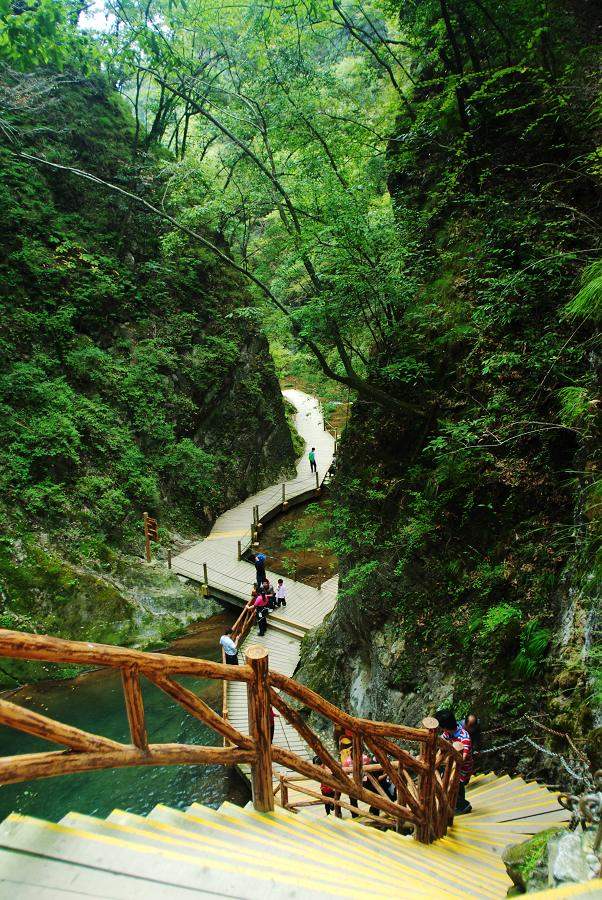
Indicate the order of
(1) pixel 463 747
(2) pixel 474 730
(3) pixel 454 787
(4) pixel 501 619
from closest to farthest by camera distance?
(3) pixel 454 787 < (1) pixel 463 747 < (2) pixel 474 730 < (4) pixel 501 619

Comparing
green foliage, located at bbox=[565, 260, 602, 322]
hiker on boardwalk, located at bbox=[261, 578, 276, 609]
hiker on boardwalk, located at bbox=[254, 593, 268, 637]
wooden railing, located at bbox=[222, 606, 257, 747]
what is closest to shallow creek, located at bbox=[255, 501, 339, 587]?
hiker on boardwalk, located at bbox=[261, 578, 276, 609]

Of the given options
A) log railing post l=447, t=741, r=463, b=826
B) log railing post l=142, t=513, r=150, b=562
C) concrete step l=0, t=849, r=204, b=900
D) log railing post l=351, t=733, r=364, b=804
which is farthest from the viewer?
log railing post l=142, t=513, r=150, b=562

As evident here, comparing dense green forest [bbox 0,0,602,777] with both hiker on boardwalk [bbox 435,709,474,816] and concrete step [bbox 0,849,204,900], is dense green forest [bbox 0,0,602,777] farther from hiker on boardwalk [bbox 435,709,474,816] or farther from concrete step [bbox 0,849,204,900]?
concrete step [bbox 0,849,204,900]

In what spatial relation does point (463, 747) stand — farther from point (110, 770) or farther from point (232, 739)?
point (110, 770)

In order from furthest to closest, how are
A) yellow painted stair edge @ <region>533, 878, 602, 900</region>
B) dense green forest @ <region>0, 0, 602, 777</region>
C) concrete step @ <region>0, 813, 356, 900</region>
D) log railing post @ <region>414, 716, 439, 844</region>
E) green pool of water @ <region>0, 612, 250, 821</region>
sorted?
1. green pool of water @ <region>0, 612, 250, 821</region>
2. dense green forest @ <region>0, 0, 602, 777</region>
3. log railing post @ <region>414, 716, 439, 844</region>
4. concrete step @ <region>0, 813, 356, 900</region>
5. yellow painted stair edge @ <region>533, 878, 602, 900</region>

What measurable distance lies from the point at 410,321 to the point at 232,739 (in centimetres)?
788

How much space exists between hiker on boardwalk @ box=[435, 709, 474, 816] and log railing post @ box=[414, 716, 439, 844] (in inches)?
37.4

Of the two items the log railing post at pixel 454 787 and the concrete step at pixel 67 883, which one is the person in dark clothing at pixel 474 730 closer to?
the log railing post at pixel 454 787

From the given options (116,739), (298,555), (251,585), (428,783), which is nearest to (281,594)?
(251,585)

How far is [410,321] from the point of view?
348 inches

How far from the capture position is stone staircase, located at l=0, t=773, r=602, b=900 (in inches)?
69.3

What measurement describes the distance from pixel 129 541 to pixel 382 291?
11177mm

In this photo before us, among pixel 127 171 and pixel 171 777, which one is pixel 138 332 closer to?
pixel 127 171

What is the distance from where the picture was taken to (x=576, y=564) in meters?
4.91
